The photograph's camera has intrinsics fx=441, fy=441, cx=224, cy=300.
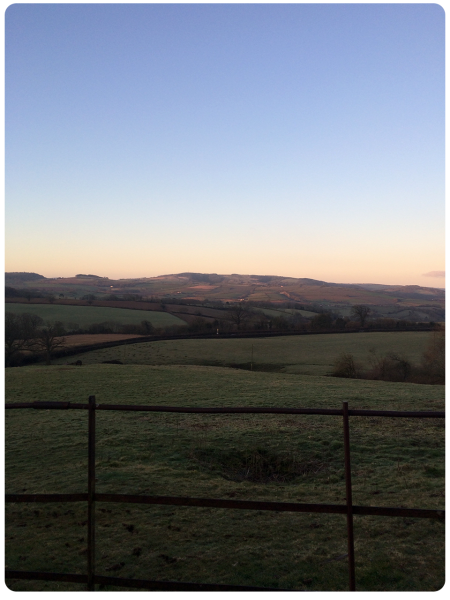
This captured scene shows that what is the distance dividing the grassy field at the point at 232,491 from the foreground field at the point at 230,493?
0.08ft

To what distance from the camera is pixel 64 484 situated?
26.6ft

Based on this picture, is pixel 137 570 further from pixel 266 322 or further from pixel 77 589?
pixel 266 322

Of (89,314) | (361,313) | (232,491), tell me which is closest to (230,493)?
(232,491)

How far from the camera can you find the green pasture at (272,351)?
4178 centimetres

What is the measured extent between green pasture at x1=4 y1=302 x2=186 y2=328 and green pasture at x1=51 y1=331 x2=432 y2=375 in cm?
1477

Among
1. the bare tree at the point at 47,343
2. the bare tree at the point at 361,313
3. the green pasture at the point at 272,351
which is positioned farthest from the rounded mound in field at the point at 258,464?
the bare tree at the point at 361,313

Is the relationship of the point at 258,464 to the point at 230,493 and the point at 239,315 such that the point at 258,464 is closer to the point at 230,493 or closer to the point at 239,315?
the point at 230,493

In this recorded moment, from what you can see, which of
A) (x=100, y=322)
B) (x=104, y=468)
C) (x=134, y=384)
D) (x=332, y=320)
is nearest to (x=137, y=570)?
(x=104, y=468)

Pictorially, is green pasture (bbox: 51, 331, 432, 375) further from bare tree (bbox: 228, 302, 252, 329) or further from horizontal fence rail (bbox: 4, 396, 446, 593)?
horizontal fence rail (bbox: 4, 396, 446, 593)

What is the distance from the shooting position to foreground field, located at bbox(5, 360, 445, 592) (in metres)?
5.19

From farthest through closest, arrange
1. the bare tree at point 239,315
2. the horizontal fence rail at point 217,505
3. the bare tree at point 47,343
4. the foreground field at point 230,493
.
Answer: the bare tree at point 239,315
the bare tree at point 47,343
the foreground field at point 230,493
the horizontal fence rail at point 217,505

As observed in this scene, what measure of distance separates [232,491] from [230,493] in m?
0.10

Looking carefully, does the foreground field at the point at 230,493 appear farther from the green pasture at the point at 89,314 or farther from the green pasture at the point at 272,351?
the green pasture at the point at 89,314

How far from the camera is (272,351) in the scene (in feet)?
158
